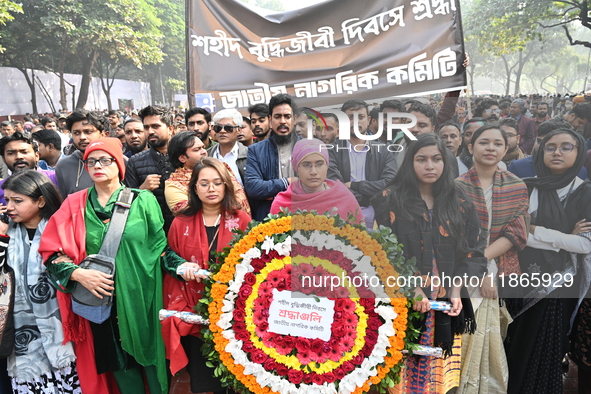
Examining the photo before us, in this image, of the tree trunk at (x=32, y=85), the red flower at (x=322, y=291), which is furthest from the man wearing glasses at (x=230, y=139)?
the tree trunk at (x=32, y=85)

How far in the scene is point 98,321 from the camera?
2346 mm

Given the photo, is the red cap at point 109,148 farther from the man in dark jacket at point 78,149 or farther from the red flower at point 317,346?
the red flower at point 317,346

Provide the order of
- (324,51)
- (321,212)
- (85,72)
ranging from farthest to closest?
1. (85,72)
2. (324,51)
3. (321,212)

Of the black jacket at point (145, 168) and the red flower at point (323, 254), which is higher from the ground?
the black jacket at point (145, 168)

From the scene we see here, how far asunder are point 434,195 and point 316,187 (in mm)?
482

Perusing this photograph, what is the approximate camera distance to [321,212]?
1847 mm

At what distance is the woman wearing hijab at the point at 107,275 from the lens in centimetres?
233

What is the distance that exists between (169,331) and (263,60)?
221cm

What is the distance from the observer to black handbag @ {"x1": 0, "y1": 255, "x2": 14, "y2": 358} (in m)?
2.33

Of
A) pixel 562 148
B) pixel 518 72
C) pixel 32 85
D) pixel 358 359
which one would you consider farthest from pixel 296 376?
pixel 32 85

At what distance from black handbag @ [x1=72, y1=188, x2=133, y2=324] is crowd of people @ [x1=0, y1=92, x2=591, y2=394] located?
2cm

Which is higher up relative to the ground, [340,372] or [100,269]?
[100,269]

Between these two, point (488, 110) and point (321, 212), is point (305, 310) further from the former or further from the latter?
point (488, 110)

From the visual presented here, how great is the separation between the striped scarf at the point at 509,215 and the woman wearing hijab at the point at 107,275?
155cm
